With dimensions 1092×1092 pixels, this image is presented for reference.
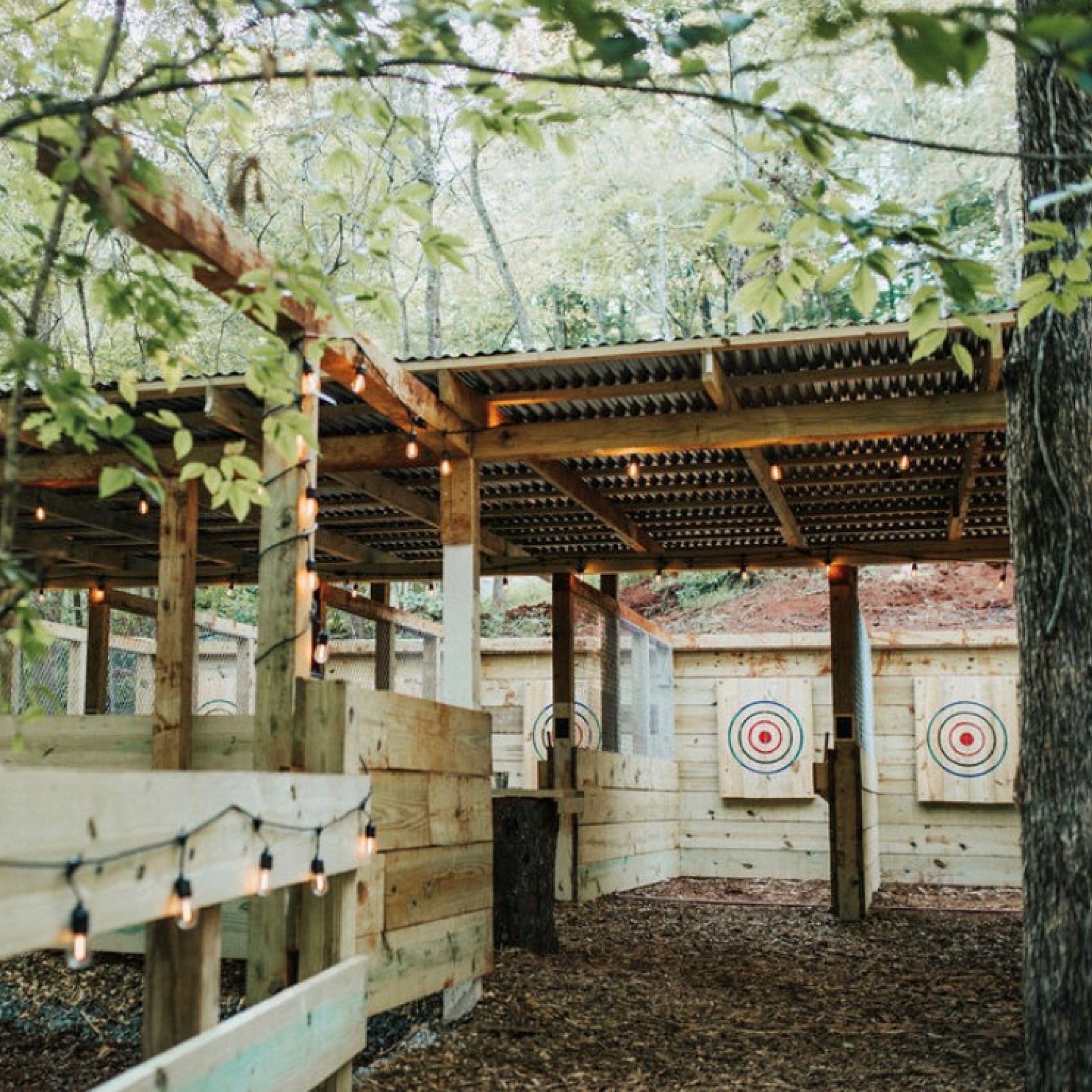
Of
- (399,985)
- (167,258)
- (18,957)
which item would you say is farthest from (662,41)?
(18,957)

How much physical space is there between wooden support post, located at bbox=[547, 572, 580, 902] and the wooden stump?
180cm

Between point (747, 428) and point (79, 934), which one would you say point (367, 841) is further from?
point (747, 428)

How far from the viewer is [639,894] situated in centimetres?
1083

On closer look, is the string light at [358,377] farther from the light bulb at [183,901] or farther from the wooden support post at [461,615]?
the light bulb at [183,901]

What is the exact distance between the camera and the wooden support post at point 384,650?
460 inches

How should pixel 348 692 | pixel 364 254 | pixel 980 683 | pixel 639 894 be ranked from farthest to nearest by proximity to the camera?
pixel 980 683, pixel 639 894, pixel 348 692, pixel 364 254

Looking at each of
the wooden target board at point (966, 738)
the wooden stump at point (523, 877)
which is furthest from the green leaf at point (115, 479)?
the wooden target board at point (966, 738)

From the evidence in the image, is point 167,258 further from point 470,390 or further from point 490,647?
point 490,647

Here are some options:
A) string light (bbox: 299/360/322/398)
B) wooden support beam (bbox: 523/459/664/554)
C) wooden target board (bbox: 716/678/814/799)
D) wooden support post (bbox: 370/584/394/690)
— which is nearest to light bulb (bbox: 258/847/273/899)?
string light (bbox: 299/360/322/398)

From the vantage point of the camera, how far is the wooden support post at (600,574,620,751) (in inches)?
421

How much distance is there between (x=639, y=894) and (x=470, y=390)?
569 cm

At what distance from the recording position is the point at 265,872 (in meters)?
3.06

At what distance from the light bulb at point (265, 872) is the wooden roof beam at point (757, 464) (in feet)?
11.8

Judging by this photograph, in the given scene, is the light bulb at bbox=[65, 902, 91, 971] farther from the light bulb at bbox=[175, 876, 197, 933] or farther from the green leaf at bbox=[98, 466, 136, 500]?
the green leaf at bbox=[98, 466, 136, 500]
